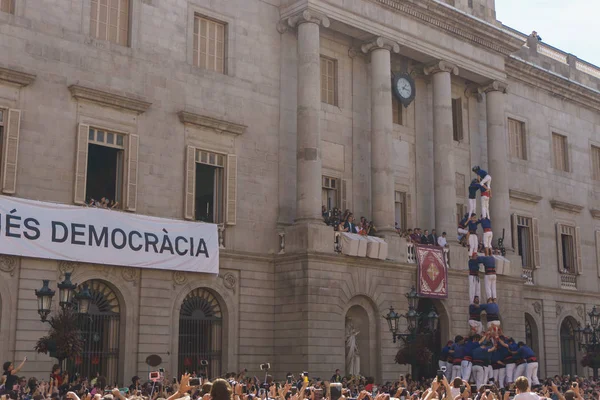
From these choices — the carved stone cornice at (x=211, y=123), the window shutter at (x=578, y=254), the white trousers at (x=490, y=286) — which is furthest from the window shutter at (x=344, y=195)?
the window shutter at (x=578, y=254)

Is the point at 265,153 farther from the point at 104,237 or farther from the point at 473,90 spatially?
the point at 473,90

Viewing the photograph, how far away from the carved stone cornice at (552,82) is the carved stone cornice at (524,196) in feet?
20.6

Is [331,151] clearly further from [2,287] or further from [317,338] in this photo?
[2,287]

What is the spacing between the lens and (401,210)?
36.5 metres

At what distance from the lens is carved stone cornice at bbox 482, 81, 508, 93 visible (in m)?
40.6

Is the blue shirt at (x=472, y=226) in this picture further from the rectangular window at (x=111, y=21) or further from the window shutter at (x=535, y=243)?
the window shutter at (x=535, y=243)

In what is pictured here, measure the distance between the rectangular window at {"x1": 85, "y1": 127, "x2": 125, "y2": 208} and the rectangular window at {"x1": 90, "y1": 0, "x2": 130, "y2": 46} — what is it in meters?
3.38

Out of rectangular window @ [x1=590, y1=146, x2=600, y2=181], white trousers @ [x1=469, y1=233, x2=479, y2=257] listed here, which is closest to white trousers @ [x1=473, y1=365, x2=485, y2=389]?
white trousers @ [x1=469, y1=233, x2=479, y2=257]

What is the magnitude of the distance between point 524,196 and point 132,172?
74.8 feet

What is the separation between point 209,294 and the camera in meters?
30.1

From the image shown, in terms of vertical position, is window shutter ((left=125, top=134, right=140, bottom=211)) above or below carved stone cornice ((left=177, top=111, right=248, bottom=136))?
below

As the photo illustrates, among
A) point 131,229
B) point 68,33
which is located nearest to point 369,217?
point 131,229

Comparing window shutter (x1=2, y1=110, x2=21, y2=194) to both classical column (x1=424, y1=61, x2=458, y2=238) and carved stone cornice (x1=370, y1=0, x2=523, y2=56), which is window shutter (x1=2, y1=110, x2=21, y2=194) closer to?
carved stone cornice (x1=370, y1=0, x2=523, y2=56)

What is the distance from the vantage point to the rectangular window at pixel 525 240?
4284 centimetres
